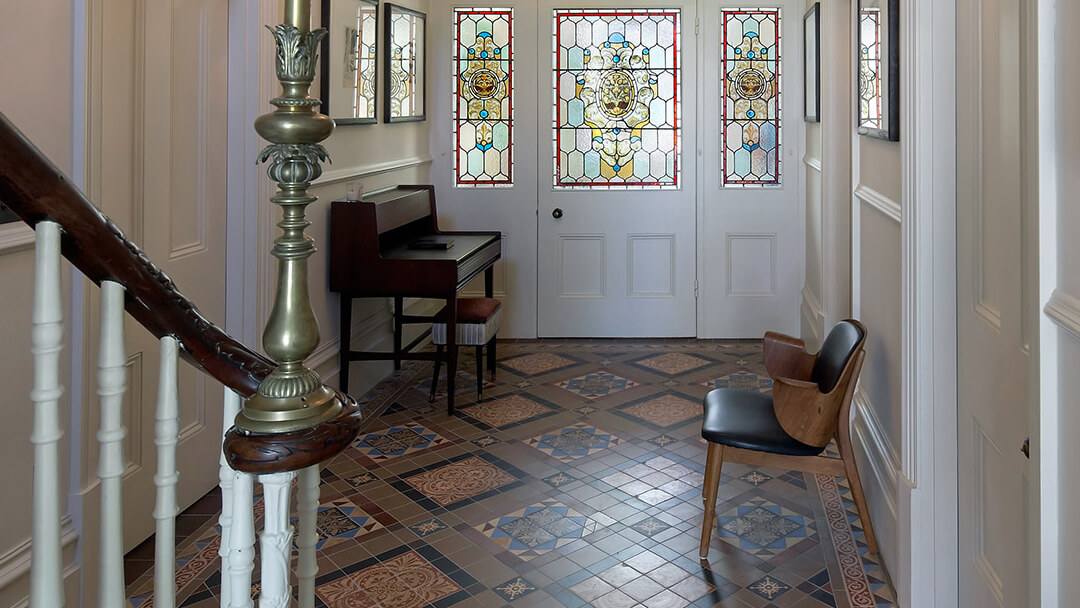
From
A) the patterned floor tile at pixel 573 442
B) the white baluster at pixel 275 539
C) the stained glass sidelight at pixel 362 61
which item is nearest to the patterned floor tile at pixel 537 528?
the patterned floor tile at pixel 573 442

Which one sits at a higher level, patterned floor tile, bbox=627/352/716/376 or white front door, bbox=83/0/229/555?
white front door, bbox=83/0/229/555

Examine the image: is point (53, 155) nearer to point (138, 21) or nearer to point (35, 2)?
point (35, 2)

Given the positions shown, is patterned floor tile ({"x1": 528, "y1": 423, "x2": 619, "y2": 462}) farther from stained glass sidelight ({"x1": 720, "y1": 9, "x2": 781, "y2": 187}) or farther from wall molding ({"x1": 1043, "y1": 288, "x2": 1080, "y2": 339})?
wall molding ({"x1": 1043, "y1": 288, "x2": 1080, "y2": 339})

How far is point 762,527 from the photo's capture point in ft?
10.9

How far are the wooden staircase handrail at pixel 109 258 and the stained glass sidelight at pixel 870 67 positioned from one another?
254 cm

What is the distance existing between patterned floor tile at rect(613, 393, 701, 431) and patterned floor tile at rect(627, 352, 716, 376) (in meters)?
0.57

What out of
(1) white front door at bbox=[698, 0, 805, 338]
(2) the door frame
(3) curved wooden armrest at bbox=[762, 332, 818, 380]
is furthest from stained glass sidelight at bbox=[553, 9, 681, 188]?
(2) the door frame

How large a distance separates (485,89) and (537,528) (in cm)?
391

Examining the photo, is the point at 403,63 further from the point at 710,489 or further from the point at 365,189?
the point at 710,489

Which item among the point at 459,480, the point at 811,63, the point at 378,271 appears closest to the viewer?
the point at 459,480

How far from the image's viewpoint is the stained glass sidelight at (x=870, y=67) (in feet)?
10.5

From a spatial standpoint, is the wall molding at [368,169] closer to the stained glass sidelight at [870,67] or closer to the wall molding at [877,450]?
the stained glass sidelight at [870,67]

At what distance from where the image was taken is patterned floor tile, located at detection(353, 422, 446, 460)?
13.6 feet

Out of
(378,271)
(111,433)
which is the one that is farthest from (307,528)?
(378,271)
